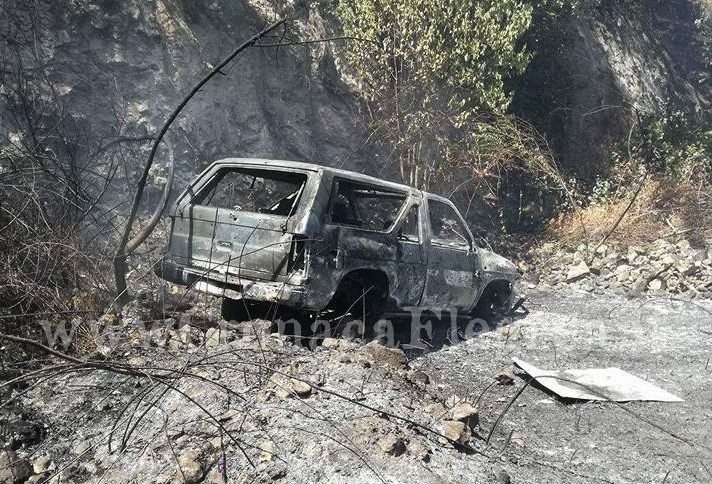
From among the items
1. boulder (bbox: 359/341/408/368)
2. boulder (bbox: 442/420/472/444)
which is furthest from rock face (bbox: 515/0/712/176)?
boulder (bbox: 442/420/472/444)

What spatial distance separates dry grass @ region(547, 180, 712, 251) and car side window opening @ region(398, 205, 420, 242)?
6.65 m

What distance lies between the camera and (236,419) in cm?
345

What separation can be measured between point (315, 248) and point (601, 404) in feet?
8.34

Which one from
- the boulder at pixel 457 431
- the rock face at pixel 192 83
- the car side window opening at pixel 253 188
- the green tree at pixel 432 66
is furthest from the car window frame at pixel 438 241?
the green tree at pixel 432 66

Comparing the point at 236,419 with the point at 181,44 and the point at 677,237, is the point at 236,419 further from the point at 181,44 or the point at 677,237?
the point at 677,237

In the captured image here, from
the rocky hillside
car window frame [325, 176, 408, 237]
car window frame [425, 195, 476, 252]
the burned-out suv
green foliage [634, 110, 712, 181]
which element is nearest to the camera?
the burned-out suv

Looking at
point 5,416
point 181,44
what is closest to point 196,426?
point 5,416

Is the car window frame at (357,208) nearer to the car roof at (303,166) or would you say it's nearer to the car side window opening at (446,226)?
the car roof at (303,166)

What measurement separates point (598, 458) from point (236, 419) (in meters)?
2.26

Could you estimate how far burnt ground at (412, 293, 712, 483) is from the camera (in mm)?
3717

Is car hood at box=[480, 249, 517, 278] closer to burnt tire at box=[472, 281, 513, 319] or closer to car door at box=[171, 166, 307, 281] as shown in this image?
burnt tire at box=[472, 281, 513, 319]

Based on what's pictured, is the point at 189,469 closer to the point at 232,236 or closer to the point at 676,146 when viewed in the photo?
the point at 232,236

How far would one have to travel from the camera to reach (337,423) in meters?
3.40

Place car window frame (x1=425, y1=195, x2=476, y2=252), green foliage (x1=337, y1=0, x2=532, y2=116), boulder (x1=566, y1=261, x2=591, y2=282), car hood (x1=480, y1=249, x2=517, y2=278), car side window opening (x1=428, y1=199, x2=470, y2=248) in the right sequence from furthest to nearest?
green foliage (x1=337, y1=0, x2=532, y2=116) < boulder (x1=566, y1=261, x2=591, y2=282) < car hood (x1=480, y1=249, x2=517, y2=278) < car side window opening (x1=428, y1=199, x2=470, y2=248) < car window frame (x1=425, y1=195, x2=476, y2=252)
